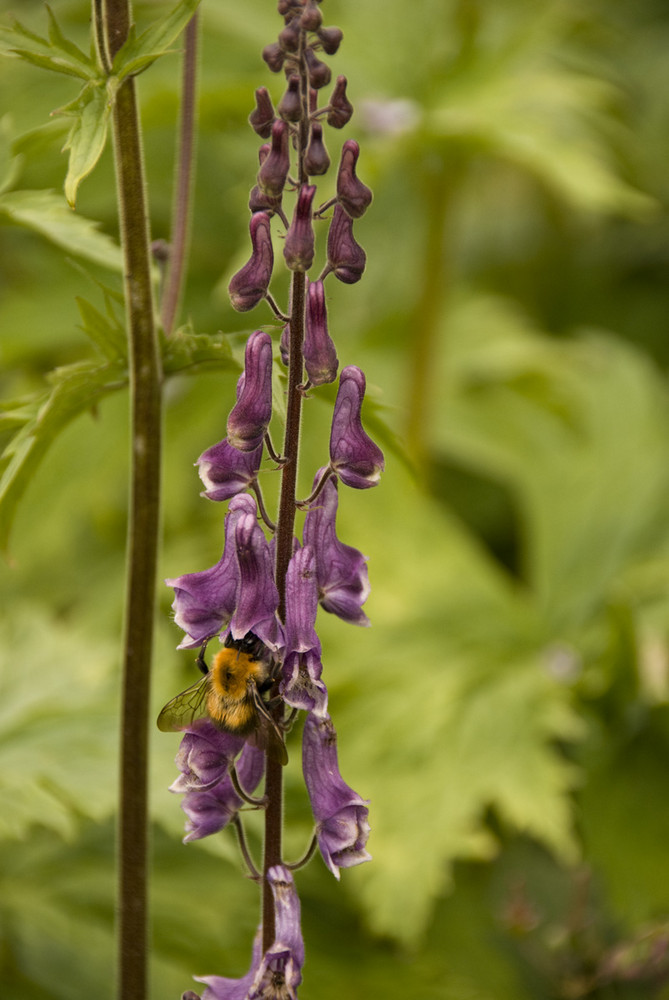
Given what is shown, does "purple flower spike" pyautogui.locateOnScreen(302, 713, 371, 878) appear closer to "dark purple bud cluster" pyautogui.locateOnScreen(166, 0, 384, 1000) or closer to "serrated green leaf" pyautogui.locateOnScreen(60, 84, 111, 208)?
"dark purple bud cluster" pyautogui.locateOnScreen(166, 0, 384, 1000)

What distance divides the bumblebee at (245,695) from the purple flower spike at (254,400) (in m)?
0.24

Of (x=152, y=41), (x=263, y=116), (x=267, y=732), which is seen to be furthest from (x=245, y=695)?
(x=152, y=41)

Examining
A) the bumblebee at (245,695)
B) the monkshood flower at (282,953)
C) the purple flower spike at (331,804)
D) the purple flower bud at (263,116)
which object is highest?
the purple flower bud at (263,116)

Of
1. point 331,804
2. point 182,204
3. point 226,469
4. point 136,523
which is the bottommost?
point 331,804

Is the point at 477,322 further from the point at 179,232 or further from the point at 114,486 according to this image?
the point at 179,232

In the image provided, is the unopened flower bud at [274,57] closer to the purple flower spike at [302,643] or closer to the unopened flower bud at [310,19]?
the unopened flower bud at [310,19]

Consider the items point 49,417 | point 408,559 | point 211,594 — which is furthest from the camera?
point 408,559

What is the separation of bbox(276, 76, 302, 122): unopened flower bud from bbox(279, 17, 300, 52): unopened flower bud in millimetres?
Answer: 41

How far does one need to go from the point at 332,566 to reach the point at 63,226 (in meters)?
0.75

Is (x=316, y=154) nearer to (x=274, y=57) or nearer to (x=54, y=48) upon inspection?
(x=274, y=57)

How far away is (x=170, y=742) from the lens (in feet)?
6.51

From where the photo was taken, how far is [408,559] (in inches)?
141

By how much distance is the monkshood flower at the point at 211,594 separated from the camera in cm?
119

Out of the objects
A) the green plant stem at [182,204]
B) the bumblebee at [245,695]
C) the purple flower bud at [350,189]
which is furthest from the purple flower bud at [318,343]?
the green plant stem at [182,204]
